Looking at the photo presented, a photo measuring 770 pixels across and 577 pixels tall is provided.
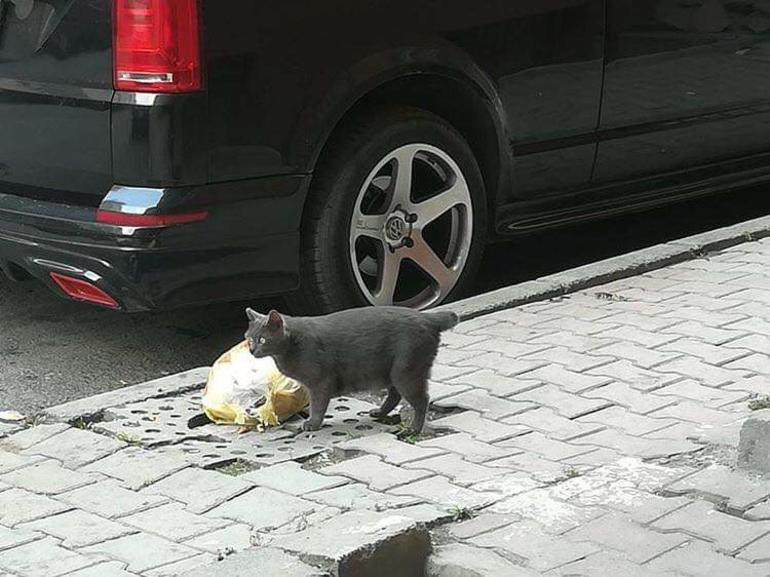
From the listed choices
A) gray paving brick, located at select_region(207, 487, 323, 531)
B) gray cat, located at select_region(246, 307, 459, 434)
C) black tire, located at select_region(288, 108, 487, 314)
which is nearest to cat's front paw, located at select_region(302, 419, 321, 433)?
gray cat, located at select_region(246, 307, 459, 434)

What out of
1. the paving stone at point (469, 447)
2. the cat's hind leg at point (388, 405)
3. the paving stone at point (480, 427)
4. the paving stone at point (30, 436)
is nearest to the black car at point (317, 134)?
the paving stone at point (30, 436)

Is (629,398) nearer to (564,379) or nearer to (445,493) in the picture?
(564,379)

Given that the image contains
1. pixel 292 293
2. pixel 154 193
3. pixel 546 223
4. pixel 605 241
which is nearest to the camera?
pixel 154 193

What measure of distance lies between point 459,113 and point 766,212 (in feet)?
8.99

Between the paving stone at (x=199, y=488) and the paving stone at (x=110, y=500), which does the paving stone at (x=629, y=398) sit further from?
the paving stone at (x=110, y=500)

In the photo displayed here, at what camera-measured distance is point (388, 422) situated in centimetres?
451

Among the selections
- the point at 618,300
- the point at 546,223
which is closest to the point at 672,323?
the point at 618,300

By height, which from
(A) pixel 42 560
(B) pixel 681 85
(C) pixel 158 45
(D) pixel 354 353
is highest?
(C) pixel 158 45

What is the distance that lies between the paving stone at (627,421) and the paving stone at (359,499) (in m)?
0.85

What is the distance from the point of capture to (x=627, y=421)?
4.38 m

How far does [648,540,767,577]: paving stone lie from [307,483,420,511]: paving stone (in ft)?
2.32

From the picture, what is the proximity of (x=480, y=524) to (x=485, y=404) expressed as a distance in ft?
A: 3.11

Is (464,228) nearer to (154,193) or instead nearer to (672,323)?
(672,323)

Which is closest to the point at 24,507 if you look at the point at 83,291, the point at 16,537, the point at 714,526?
the point at 16,537
